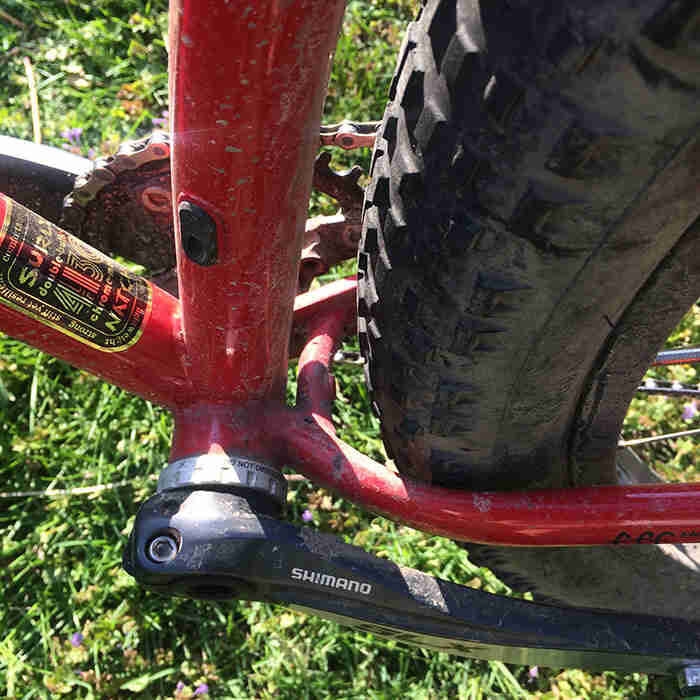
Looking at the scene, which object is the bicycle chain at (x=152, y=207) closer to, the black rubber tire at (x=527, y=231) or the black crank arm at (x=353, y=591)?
the black rubber tire at (x=527, y=231)

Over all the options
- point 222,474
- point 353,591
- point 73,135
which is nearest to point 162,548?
point 222,474

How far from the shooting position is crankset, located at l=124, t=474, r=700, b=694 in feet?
2.86

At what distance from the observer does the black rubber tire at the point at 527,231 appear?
537mm

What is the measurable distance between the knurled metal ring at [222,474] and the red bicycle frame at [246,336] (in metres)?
0.01

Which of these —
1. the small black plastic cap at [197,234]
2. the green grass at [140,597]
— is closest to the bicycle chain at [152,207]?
the small black plastic cap at [197,234]

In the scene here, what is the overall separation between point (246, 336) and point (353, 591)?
34 centimetres

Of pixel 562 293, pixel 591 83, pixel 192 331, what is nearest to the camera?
pixel 591 83

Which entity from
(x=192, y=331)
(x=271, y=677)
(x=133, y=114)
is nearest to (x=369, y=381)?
(x=192, y=331)

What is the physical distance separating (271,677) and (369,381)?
2.39ft

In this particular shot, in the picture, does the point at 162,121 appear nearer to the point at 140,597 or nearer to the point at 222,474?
the point at 140,597

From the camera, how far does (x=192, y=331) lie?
901mm

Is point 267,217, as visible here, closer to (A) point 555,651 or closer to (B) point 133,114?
(A) point 555,651

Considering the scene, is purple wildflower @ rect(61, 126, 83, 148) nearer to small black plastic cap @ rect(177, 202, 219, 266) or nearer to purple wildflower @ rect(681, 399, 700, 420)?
small black plastic cap @ rect(177, 202, 219, 266)

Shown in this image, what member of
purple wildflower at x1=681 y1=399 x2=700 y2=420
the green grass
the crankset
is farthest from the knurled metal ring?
purple wildflower at x1=681 y1=399 x2=700 y2=420
